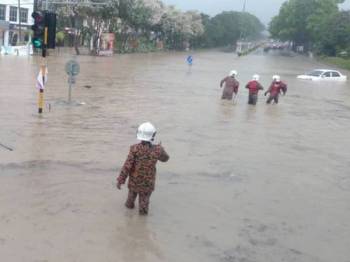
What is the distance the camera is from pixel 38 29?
1464 centimetres

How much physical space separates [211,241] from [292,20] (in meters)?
124

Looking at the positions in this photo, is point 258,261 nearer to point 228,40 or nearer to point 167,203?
point 167,203

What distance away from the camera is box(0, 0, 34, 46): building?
211 feet

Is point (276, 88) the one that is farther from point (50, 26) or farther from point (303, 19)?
point (303, 19)

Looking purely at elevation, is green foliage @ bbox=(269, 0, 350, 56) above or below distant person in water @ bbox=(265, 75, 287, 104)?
above

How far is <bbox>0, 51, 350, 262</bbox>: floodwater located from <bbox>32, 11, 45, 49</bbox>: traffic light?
2049 millimetres

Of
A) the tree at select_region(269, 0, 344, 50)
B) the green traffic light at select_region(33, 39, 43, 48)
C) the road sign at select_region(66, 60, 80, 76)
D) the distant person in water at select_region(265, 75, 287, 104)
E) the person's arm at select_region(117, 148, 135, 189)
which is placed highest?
the tree at select_region(269, 0, 344, 50)

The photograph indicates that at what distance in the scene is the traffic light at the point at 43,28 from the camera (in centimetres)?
1455

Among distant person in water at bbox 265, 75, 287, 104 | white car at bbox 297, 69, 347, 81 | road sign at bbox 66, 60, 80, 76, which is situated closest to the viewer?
road sign at bbox 66, 60, 80, 76

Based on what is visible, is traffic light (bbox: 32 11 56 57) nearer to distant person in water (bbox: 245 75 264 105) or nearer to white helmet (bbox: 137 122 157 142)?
white helmet (bbox: 137 122 157 142)

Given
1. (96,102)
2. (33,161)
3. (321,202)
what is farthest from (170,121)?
(321,202)

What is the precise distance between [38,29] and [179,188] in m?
6.85

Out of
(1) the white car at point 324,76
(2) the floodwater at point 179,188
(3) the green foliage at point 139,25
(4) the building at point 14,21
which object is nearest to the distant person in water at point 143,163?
(2) the floodwater at point 179,188

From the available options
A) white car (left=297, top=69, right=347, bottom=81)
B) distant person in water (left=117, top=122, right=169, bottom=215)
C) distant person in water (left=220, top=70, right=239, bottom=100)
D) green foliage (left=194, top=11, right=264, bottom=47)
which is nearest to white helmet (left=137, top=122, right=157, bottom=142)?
distant person in water (left=117, top=122, right=169, bottom=215)
